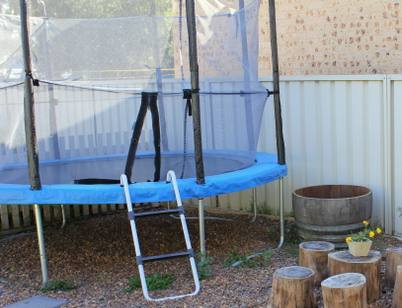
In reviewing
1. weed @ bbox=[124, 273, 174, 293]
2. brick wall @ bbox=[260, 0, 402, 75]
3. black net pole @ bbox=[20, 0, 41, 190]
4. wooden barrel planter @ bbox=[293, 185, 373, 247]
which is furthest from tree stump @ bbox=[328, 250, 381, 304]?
brick wall @ bbox=[260, 0, 402, 75]

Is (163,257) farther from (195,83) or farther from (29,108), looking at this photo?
(29,108)

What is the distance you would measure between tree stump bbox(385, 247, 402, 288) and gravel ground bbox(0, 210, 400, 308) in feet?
0.21

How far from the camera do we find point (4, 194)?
13.6ft

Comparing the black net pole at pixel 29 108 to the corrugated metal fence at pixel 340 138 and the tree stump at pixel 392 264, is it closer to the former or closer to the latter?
the corrugated metal fence at pixel 340 138

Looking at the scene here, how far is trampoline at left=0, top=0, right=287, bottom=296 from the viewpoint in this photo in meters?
4.62

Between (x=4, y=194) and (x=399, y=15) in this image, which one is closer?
(x=4, y=194)

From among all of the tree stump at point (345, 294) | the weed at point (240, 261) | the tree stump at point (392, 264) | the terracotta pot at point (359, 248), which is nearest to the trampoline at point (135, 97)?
the weed at point (240, 261)

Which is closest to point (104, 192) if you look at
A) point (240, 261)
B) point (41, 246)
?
point (41, 246)

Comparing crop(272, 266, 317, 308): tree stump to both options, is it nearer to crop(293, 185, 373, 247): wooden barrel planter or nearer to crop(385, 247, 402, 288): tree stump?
crop(385, 247, 402, 288): tree stump

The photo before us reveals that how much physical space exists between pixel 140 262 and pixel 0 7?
8.04ft

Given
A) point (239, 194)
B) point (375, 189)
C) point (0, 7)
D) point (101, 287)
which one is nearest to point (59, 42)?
point (0, 7)

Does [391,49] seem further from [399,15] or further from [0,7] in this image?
[0,7]

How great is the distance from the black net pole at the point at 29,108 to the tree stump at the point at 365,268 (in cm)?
209

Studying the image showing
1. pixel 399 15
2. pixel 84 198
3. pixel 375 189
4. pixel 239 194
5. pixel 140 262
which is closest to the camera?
pixel 140 262
